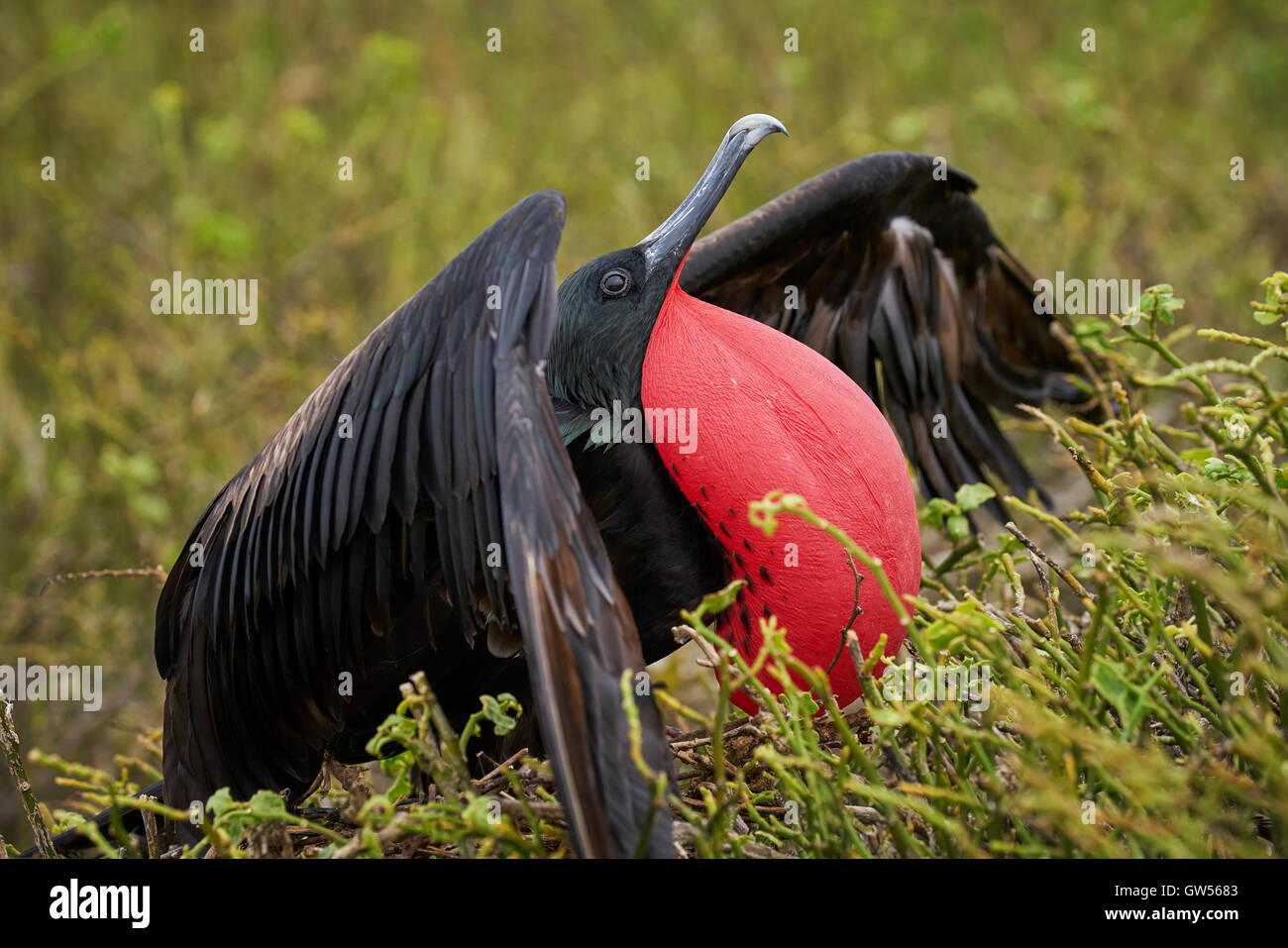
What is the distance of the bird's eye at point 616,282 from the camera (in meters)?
2.60

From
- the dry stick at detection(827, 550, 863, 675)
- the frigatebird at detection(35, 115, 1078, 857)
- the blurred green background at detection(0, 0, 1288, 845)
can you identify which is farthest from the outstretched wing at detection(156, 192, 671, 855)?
the blurred green background at detection(0, 0, 1288, 845)

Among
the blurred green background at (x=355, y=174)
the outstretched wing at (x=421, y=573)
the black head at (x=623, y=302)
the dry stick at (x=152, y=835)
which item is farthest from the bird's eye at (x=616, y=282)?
the blurred green background at (x=355, y=174)

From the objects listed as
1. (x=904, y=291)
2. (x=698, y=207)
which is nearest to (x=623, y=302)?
(x=698, y=207)

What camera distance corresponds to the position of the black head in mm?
2586

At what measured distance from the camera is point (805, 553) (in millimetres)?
2207

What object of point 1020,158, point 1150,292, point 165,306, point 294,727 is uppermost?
point 1020,158

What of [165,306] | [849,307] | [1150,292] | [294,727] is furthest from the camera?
[165,306]

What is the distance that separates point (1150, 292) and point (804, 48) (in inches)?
183

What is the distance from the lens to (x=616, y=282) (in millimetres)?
2604

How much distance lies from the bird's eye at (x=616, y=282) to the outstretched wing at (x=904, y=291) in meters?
0.69

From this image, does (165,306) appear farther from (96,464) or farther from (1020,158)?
(1020,158)

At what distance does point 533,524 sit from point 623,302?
88 cm

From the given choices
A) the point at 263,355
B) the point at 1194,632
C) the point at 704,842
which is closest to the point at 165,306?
the point at 263,355

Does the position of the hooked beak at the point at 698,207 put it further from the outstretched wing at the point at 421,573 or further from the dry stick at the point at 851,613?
the dry stick at the point at 851,613
